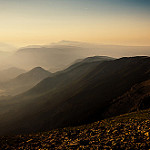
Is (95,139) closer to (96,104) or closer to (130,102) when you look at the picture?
(130,102)

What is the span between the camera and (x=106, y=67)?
136375 mm

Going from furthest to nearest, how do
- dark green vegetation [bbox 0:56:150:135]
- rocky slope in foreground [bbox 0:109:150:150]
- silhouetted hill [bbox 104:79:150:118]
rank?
dark green vegetation [bbox 0:56:150:135]
silhouetted hill [bbox 104:79:150:118]
rocky slope in foreground [bbox 0:109:150:150]

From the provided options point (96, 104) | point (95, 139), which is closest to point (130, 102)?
point (96, 104)

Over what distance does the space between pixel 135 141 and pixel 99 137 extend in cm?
504

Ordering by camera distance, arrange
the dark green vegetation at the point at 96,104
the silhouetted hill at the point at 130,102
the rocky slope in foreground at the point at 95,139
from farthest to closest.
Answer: the dark green vegetation at the point at 96,104 < the silhouetted hill at the point at 130,102 < the rocky slope in foreground at the point at 95,139

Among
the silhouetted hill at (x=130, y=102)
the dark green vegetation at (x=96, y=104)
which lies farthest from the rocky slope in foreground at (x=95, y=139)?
the silhouetted hill at (x=130, y=102)

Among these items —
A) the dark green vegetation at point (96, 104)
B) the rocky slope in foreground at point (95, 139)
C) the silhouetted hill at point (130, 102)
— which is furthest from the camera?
the dark green vegetation at point (96, 104)

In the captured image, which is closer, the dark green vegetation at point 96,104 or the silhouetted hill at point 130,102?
the silhouetted hill at point 130,102

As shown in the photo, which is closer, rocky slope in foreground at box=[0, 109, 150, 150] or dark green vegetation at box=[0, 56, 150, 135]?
rocky slope in foreground at box=[0, 109, 150, 150]

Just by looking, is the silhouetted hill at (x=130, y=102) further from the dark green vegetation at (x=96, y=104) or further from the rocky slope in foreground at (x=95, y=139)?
the rocky slope in foreground at (x=95, y=139)

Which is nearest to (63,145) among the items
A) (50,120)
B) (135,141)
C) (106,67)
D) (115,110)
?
(135,141)

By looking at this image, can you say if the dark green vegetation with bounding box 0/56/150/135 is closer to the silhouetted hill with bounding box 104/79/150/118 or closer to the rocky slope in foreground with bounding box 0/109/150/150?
the silhouetted hill with bounding box 104/79/150/118

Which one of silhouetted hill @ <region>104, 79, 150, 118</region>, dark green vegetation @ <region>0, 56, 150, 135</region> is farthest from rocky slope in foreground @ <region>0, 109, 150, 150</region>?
silhouetted hill @ <region>104, 79, 150, 118</region>

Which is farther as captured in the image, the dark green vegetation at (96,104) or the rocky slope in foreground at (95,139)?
the dark green vegetation at (96,104)
